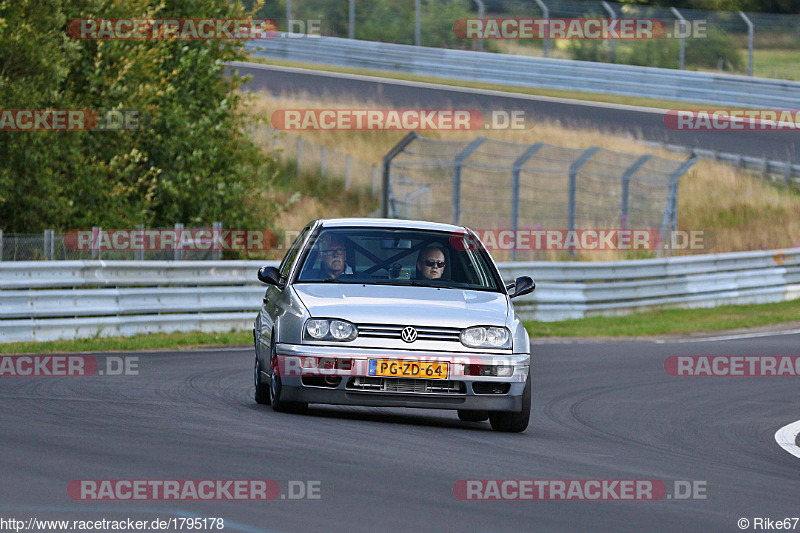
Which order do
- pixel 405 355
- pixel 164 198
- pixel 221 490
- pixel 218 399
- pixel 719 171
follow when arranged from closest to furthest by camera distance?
pixel 221 490 → pixel 405 355 → pixel 218 399 → pixel 164 198 → pixel 719 171

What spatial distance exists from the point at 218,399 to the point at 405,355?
2.38m

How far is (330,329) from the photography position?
976 centimetres

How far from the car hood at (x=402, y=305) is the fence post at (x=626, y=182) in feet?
54.5

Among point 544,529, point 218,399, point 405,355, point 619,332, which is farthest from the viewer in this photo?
point 619,332

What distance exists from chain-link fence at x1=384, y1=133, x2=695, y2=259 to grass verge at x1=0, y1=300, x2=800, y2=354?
2.58 m

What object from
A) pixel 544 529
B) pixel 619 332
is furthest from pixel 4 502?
pixel 619 332

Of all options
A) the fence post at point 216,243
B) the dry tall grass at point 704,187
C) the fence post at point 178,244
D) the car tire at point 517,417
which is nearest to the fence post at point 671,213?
the dry tall grass at point 704,187

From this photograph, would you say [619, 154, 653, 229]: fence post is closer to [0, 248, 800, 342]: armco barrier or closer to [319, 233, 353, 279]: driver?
[0, 248, 800, 342]: armco barrier

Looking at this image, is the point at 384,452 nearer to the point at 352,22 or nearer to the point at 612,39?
the point at 612,39

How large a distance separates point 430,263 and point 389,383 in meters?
1.46

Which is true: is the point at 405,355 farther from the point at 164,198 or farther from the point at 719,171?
the point at 719,171

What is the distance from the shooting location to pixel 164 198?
25812mm

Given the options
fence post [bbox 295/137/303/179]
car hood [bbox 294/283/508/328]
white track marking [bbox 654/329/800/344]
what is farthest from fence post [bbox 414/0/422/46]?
car hood [bbox 294/283/508/328]

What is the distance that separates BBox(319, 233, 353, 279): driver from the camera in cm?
1074
